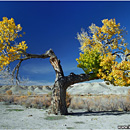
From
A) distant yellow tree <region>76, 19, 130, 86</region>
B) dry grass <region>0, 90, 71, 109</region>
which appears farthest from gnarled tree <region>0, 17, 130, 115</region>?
dry grass <region>0, 90, 71, 109</region>

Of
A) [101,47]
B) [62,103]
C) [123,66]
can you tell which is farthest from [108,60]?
[62,103]

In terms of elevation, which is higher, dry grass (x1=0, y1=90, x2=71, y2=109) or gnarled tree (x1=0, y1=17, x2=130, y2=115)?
gnarled tree (x1=0, y1=17, x2=130, y2=115)

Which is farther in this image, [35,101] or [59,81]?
[35,101]

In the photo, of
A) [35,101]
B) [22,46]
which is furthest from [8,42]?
[35,101]

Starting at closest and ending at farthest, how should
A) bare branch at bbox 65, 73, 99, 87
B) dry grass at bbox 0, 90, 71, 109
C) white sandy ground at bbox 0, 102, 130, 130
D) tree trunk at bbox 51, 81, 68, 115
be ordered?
white sandy ground at bbox 0, 102, 130, 130, tree trunk at bbox 51, 81, 68, 115, bare branch at bbox 65, 73, 99, 87, dry grass at bbox 0, 90, 71, 109

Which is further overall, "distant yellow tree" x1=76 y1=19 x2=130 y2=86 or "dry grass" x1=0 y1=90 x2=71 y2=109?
"dry grass" x1=0 y1=90 x2=71 y2=109

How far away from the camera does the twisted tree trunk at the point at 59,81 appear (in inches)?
403

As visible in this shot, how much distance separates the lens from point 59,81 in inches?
413

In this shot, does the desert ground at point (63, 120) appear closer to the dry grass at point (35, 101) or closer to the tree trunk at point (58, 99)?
the tree trunk at point (58, 99)

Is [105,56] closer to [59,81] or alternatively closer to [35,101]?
[59,81]

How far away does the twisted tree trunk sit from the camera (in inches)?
403

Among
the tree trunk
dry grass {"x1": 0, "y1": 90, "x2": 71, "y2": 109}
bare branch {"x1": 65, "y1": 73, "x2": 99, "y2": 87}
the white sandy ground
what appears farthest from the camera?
dry grass {"x1": 0, "y1": 90, "x2": 71, "y2": 109}

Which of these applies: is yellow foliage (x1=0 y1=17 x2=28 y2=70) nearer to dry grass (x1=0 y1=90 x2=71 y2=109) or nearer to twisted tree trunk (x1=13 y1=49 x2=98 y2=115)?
twisted tree trunk (x1=13 y1=49 x2=98 y2=115)

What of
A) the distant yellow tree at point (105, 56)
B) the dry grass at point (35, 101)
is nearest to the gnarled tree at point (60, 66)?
the distant yellow tree at point (105, 56)
